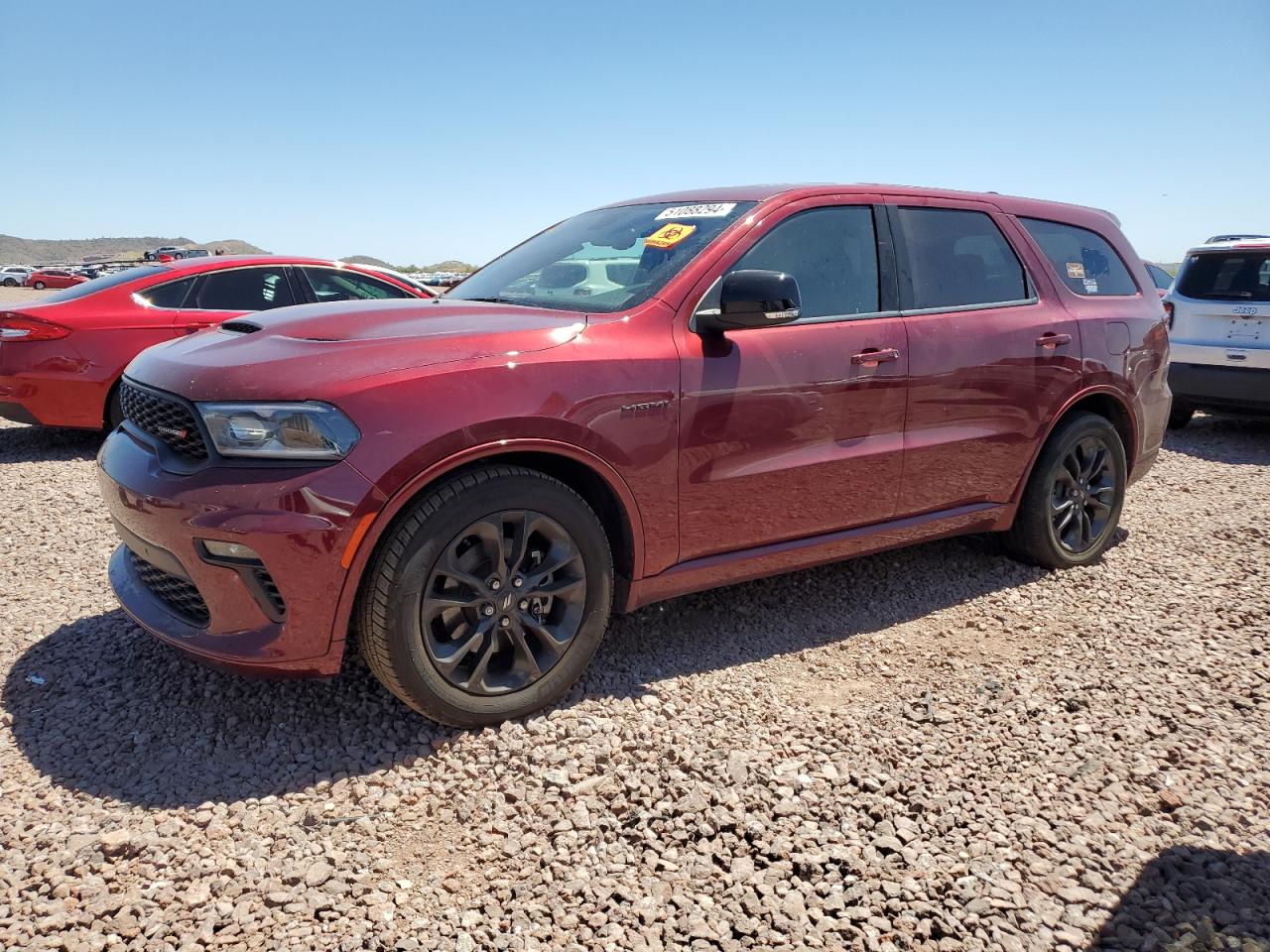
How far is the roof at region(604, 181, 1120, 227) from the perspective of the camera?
3.69m

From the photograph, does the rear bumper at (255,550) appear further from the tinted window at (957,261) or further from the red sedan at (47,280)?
the red sedan at (47,280)

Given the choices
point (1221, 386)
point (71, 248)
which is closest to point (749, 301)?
point (1221, 386)

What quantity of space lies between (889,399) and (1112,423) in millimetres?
1794

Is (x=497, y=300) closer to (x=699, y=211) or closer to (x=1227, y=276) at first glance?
(x=699, y=211)

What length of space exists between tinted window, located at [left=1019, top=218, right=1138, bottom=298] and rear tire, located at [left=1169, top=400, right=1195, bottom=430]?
427 centimetres

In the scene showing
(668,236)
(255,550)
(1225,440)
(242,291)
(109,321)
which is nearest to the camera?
(255,550)

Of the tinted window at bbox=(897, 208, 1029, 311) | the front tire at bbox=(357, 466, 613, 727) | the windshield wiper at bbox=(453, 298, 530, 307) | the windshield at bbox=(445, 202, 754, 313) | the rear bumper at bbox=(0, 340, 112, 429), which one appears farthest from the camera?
the rear bumper at bbox=(0, 340, 112, 429)

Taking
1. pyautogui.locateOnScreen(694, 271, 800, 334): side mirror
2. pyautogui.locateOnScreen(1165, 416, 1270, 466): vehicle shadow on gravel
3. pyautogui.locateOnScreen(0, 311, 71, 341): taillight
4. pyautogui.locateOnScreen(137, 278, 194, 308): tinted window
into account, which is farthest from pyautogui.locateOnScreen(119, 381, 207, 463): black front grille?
pyautogui.locateOnScreen(1165, 416, 1270, 466): vehicle shadow on gravel

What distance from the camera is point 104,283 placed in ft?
22.5

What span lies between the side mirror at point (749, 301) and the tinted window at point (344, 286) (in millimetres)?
4750

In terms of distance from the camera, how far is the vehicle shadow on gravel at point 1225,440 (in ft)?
24.8

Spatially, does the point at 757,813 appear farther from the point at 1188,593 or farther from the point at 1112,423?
the point at 1112,423

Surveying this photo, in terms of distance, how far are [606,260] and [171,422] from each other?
1.74 meters

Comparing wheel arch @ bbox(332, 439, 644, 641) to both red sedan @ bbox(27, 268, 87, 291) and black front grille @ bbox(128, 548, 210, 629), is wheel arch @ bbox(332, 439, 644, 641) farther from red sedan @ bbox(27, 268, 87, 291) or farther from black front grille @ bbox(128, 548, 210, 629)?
red sedan @ bbox(27, 268, 87, 291)
